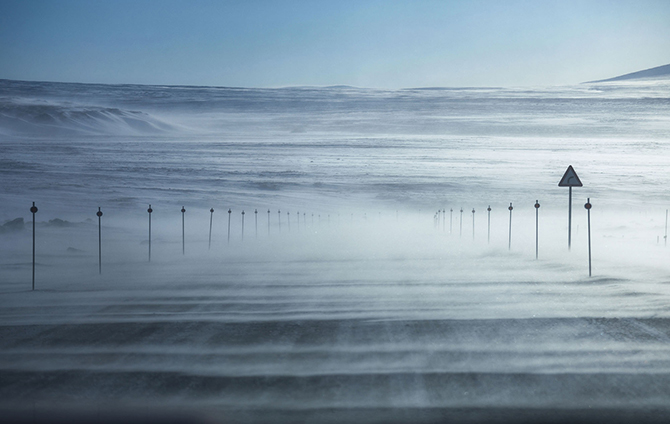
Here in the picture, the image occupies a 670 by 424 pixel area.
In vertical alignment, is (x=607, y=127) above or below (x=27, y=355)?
above

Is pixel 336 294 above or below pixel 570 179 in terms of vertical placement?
below

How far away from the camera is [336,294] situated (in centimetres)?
1002

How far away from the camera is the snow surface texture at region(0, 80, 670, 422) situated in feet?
18.2

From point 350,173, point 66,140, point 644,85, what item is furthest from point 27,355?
point 644,85

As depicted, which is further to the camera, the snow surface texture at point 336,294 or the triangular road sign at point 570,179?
the triangular road sign at point 570,179

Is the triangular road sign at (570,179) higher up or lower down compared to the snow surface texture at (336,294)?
higher up

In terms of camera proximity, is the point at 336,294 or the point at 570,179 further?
the point at 570,179

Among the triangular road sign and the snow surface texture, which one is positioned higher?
the triangular road sign

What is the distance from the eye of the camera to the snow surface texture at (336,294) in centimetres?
555

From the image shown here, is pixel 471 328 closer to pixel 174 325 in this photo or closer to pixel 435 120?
pixel 174 325

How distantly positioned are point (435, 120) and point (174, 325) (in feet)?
201

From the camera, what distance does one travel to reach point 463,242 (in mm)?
17344

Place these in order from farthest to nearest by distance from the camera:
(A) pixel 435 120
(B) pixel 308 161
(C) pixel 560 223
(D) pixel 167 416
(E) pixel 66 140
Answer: (A) pixel 435 120 → (E) pixel 66 140 → (B) pixel 308 161 → (C) pixel 560 223 → (D) pixel 167 416

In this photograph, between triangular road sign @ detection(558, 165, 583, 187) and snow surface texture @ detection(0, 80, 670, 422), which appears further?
triangular road sign @ detection(558, 165, 583, 187)
